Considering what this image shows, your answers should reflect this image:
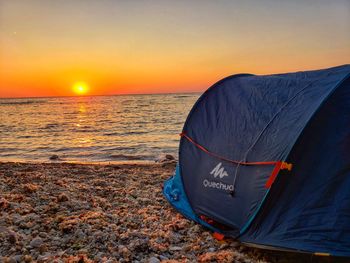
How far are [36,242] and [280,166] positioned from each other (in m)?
3.62

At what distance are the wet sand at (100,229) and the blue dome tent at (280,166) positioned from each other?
359mm

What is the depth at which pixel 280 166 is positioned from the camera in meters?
4.34

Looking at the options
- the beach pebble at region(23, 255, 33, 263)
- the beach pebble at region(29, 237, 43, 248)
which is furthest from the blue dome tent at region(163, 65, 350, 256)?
the beach pebble at region(23, 255, 33, 263)

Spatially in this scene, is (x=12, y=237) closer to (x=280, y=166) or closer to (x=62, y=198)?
(x=62, y=198)

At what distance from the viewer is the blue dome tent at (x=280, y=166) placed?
4.14 m

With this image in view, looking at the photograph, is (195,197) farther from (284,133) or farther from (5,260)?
(5,260)

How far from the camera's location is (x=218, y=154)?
5473 millimetres

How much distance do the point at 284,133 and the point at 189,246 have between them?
2.21m

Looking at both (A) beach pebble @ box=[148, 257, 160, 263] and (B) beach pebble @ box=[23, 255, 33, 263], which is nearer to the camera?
(B) beach pebble @ box=[23, 255, 33, 263]

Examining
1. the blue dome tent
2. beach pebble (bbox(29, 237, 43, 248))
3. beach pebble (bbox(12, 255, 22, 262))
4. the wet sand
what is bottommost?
the wet sand

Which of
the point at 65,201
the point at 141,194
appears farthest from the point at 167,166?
the point at 65,201

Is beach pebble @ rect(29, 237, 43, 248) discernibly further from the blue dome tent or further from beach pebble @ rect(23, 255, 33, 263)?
the blue dome tent

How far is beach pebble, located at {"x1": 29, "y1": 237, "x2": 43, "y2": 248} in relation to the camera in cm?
445

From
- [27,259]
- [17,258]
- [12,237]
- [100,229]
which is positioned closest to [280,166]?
[100,229]
